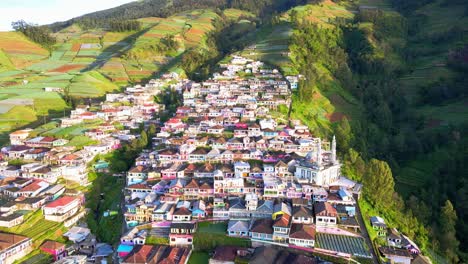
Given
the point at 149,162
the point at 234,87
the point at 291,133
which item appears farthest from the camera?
the point at 234,87

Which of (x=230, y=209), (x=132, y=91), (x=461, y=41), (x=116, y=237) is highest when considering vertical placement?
(x=461, y=41)

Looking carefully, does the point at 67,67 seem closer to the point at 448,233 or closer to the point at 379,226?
the point at 379,226

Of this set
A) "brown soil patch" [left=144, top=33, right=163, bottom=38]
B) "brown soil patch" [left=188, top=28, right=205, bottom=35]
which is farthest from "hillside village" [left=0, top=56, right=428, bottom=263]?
"brown soil patch" [left=188, top=28, right=205, bottom=35]

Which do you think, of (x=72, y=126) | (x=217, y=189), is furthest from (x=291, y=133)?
(x=72, y=126)

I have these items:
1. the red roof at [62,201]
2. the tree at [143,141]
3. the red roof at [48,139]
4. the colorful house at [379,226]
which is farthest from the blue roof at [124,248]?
the red roof at [48,139]

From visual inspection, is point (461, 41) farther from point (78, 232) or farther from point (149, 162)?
point (78, 232)

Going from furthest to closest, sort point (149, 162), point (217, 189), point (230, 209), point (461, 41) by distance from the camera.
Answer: point (461, 41), point (149, 162), point (217, 189), point (230, 209)
